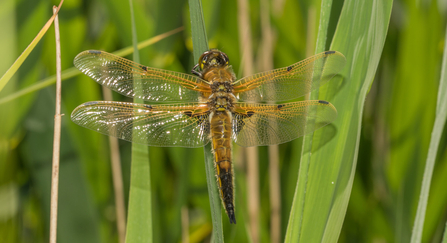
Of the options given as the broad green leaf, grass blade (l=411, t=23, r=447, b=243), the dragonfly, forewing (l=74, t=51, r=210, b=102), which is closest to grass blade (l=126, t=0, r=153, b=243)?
the dragonfly

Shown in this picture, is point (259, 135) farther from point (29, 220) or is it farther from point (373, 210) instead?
point (29, 220)

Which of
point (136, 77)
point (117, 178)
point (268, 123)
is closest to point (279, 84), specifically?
point (268, 123)

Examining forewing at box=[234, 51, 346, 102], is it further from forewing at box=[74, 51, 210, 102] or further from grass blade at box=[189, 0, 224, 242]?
Answer: grass blade at box=[189, 0, 224, 242]

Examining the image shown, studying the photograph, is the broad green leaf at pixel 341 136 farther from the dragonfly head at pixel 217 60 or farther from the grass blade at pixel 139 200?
the dragonfly head at pixel 217 60

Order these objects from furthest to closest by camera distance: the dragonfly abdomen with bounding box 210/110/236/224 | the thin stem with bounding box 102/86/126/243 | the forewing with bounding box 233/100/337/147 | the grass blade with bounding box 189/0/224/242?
1. the thin stem with bounding box 102/86/126/243
2. the forewing with bounding box 233/100/337/147
3. the dragonfly abdomen with bounding box 210/110/236/224
4. the grass blade with bounding box 189/0/224/242

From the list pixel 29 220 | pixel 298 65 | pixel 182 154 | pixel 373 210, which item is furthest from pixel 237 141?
pixel 29 220

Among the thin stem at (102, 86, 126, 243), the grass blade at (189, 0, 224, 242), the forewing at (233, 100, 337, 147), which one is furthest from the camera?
the thin stem at (102, 86, 126, 243)

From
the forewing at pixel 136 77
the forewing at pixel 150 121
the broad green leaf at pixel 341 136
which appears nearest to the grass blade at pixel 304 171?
the broad green leaf at pixel 341 136
